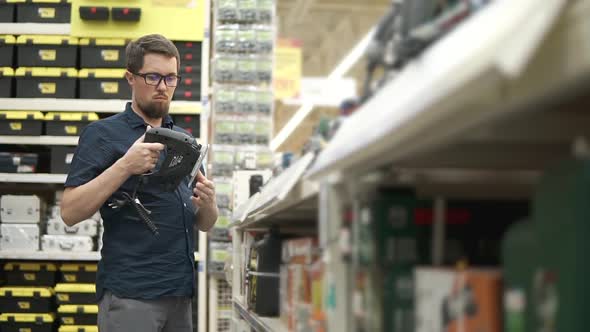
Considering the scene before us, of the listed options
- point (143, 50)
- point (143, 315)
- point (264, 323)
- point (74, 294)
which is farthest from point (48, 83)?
point (264, 323)

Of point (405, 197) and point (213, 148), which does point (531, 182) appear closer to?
point (405, 197)

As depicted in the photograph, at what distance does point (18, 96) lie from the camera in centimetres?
491

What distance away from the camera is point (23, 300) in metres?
4.67

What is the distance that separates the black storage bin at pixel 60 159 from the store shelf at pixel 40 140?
4 centimetres

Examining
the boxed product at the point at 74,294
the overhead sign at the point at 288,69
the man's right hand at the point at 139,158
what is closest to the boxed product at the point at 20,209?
the boxed product at the point at 74,294

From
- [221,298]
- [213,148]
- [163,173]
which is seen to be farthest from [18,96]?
[163,173]

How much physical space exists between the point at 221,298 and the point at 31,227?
125 centimetres

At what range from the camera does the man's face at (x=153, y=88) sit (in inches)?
102

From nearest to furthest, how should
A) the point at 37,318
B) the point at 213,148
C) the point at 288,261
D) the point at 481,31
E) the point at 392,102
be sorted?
the point at 481,31 < the point at 392,102 < the point at 288,261 < the point at 37,318 < the point at 213,148

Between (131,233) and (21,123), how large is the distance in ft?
8.45

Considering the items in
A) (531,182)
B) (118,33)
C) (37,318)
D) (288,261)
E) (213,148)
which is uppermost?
(118,33)

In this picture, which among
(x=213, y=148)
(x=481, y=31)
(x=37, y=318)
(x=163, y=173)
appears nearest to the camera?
(x=481, y=31)

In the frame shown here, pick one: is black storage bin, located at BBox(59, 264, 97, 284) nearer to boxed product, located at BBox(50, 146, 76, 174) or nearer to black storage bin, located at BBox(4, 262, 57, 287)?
black storage bin, located at BBox(4, 262, 57, 287)

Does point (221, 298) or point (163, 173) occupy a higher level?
point (163, 173)
